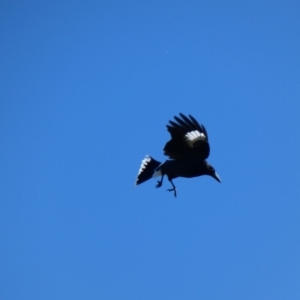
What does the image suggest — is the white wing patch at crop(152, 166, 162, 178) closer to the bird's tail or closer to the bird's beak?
the bird's tail

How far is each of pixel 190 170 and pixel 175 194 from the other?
1.65 feet

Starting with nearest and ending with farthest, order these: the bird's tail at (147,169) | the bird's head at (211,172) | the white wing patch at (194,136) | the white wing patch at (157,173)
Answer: the white wing patch at (194,136), the white wing patch at (157,173), the bird's head at (211,172), the bird's tail at (147,169)

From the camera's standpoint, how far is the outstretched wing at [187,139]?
15.2m

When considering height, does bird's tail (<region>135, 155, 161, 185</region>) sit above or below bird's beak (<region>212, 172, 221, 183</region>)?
above

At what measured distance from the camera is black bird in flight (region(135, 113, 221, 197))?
15.2m

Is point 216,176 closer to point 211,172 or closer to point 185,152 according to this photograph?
point 211,172

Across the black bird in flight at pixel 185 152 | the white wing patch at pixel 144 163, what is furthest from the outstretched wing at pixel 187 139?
the white wing patch at pixel 144 163

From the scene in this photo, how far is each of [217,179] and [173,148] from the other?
109 cm

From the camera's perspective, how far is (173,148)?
15.4m

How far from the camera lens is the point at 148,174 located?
16.0m

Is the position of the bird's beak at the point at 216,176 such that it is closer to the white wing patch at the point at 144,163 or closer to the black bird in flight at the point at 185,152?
the black bird in flight at the point at 185,152

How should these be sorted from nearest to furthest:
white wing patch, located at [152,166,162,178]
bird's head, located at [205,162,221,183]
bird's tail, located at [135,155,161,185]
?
white wing patch, located at [152,166,162,178], bird's head, located at [205,162,221,183], bird's tail, located at [135,155,161,185]

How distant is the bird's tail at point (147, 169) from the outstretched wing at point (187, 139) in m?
0.59

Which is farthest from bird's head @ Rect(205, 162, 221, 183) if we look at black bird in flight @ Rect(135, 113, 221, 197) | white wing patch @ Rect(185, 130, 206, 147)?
white wing patch @ Rect(185, 130, 206, 147)
